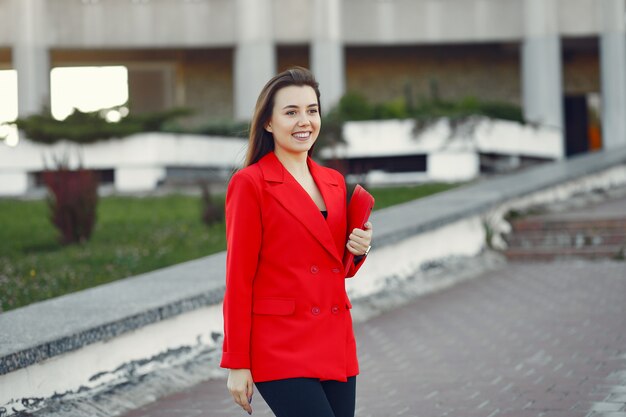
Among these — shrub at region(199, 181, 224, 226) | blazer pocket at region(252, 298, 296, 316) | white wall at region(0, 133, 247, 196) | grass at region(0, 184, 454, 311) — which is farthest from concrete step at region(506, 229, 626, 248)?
white wall at region(0, 133, 247, 196)

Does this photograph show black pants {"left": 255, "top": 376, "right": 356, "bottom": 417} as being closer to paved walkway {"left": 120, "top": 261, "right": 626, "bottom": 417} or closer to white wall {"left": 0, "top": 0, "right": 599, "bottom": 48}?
paved walkway {"left": 120, "top": 261, "right": 626, "bottom": 417}

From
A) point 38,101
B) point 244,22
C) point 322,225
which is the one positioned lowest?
point 322,225

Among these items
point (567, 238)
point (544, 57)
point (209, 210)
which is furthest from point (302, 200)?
point (544, 57)

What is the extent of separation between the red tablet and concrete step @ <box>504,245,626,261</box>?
7.33 metres

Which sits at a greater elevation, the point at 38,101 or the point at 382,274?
the point at 38,101

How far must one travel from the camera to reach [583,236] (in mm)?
10406

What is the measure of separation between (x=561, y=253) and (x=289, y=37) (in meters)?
19.0

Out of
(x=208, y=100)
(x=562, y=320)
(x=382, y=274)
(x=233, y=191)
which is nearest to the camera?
(x=233, y=191)

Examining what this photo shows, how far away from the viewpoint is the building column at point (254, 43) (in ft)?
90.7

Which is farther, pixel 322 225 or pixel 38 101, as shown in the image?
pixel 38 101

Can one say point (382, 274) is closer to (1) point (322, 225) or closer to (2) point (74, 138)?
(1) point (322, 225)

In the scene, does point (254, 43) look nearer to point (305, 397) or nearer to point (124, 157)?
point (124, 157)

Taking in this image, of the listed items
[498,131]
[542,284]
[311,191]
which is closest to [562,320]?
[542,284]

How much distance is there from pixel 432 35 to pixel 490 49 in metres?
4.11
